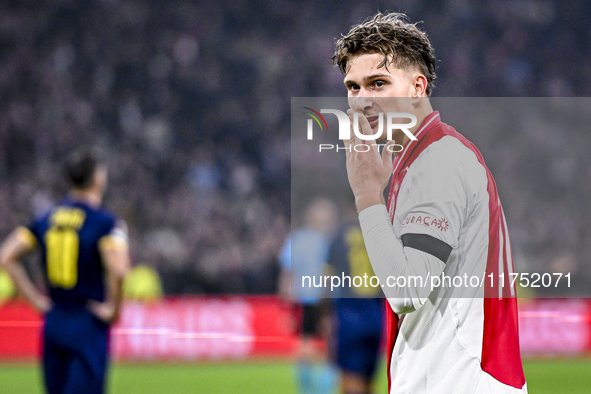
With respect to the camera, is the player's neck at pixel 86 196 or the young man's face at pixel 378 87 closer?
the young man's face at pixel 378 87

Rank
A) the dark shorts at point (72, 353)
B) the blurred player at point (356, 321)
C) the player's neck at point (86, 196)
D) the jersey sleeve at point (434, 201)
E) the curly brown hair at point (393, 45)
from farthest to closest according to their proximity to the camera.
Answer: the blurred player at point (356, 321) < the player's neck at point (86, 196) < the dark shorts at point (72, 353) < the curly brown hair at point (393, 45) < the jersey sleeve at point (434, 201)

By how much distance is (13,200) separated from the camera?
545 inches

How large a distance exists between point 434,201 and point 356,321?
4.11 m

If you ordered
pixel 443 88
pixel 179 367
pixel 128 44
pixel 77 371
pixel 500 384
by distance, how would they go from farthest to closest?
pixel 128 44, pixel 443 88, pixel 179 367, pixel 77 371, pixel 500 384

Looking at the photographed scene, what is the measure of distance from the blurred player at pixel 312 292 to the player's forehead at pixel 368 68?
538 centimetres

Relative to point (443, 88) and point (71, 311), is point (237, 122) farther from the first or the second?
point (71, 311)

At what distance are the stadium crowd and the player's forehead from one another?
10.8m

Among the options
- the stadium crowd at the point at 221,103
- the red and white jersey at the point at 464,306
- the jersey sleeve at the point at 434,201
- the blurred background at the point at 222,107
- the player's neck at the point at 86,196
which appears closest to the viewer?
the jersey sleeve at the point at 434,201

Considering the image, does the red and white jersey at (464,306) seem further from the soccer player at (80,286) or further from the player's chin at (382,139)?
the soccer player at (80,286)

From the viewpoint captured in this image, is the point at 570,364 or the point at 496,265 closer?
the point at 496,265

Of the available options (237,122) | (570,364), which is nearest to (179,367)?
(570,364)

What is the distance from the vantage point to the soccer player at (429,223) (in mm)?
1593

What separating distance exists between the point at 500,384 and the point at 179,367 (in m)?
8.79

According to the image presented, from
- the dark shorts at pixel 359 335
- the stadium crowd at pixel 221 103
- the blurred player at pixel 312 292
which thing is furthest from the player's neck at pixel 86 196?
the stadium crowd at pixel 221 103
